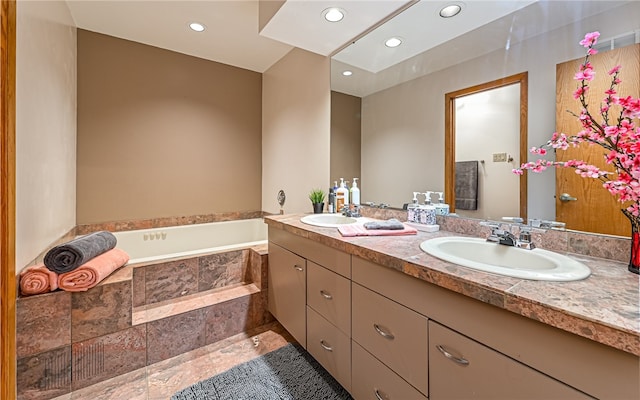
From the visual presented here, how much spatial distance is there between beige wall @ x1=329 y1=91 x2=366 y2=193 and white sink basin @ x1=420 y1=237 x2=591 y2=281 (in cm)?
100

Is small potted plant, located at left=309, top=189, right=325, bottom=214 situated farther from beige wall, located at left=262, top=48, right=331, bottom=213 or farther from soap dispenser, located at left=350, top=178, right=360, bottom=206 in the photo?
soap dispenser, located at left=350, top=178, right=360, bottom=206

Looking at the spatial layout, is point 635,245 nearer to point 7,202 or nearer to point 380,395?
point 380,395

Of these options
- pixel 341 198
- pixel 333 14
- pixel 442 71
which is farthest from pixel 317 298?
pixel 333 14

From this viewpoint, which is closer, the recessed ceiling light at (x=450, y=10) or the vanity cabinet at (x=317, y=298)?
the vanity cabinet at (x=317, y=298)

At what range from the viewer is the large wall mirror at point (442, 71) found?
3.51 ft

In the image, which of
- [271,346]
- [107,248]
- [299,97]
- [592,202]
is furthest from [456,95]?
[107,248]

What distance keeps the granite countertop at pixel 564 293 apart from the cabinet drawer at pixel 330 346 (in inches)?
21.9

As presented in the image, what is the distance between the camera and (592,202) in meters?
0.99

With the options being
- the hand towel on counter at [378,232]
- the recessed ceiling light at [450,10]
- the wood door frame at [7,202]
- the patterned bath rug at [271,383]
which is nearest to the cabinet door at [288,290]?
the patterned bath rug at [271,383]

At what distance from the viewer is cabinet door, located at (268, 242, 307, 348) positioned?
1639 mm

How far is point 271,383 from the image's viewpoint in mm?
1527

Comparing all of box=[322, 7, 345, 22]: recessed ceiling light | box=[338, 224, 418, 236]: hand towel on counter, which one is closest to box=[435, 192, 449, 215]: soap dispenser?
box=[338, 224, 418, 236]: hand towel on counter

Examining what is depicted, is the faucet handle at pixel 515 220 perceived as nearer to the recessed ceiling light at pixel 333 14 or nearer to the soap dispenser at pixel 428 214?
the soap dispenser at pixel 428 214

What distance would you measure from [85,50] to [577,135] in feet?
11.6
